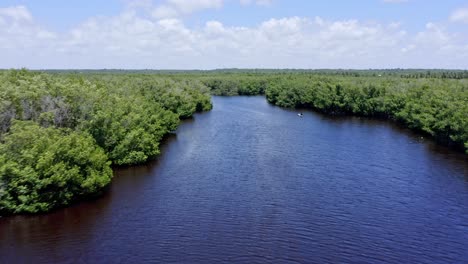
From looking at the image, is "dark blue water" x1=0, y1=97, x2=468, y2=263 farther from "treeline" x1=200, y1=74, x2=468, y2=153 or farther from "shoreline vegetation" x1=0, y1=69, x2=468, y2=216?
"treeline" x1=200, y1=74, x2=468, y2=153

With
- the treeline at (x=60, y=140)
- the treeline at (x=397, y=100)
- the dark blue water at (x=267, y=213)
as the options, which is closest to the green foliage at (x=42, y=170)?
the treeline at (x=60, y=140)

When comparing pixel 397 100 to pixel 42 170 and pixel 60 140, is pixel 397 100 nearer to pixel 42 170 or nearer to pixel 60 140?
pixel 60 140

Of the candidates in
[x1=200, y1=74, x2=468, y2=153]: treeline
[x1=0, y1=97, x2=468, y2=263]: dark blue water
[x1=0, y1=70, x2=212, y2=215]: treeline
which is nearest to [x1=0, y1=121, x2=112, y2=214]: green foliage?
[x1=0, y1=70, x2=212, y2=215]: treeline

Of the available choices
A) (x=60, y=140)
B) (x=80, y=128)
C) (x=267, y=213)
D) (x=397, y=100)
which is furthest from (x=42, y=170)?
(x=397, y=100)

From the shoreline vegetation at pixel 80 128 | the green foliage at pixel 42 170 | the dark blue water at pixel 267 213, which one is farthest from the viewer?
the shoreline vegetation at pixel 80 128

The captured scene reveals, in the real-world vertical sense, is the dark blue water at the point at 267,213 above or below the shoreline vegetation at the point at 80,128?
below

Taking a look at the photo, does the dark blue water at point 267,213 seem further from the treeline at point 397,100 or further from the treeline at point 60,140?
the treeline at point 397,100

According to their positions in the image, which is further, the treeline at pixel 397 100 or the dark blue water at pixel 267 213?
the treeline at pixel 397 100

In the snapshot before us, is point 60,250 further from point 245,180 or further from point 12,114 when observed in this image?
point 245,180
